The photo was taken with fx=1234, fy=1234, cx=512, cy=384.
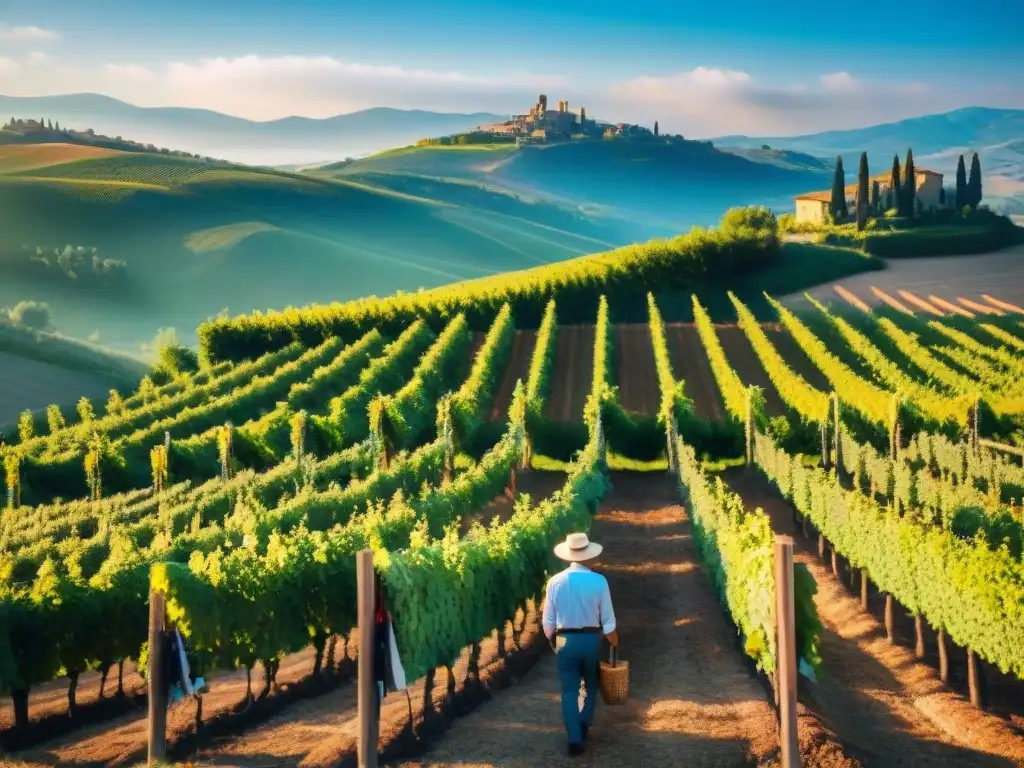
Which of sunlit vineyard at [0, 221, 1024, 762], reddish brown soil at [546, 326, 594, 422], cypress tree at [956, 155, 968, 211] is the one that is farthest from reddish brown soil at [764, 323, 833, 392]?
cypress tree at [956, 155, 968, 211]

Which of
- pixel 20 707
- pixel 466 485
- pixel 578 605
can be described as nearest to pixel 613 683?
pixel 578 605

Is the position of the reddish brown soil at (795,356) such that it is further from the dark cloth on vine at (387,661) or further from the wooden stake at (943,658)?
the dark cloth on vine at (387,661)

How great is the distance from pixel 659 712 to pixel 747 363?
145 ft

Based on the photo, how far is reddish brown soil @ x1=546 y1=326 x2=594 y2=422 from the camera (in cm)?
4816

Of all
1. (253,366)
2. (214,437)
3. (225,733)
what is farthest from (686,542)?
(253,366)

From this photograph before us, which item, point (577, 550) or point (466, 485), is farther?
point (466, 485)

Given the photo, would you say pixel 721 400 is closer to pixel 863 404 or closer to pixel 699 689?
pixel 863 404

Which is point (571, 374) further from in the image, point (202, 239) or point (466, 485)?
point (202, 239)

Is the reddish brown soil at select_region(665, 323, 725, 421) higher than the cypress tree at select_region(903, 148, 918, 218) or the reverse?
the reverse

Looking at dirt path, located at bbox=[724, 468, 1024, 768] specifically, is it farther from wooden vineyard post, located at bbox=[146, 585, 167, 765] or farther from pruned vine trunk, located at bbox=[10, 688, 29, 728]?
pruned vine trunk, located at bbox=[10, 688, 29, 728]

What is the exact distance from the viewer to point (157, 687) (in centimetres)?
1045

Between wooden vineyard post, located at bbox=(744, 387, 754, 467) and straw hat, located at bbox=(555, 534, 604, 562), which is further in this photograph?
wooden vineyard post, located at bbox=(744, 387, 754, 467)

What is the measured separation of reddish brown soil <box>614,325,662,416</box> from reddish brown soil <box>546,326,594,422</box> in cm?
139

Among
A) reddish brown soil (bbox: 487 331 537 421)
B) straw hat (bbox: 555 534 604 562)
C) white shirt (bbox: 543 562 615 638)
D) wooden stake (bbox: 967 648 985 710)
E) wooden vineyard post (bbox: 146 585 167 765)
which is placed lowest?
reddish brown soil (bbox: 487 331 537 421)
